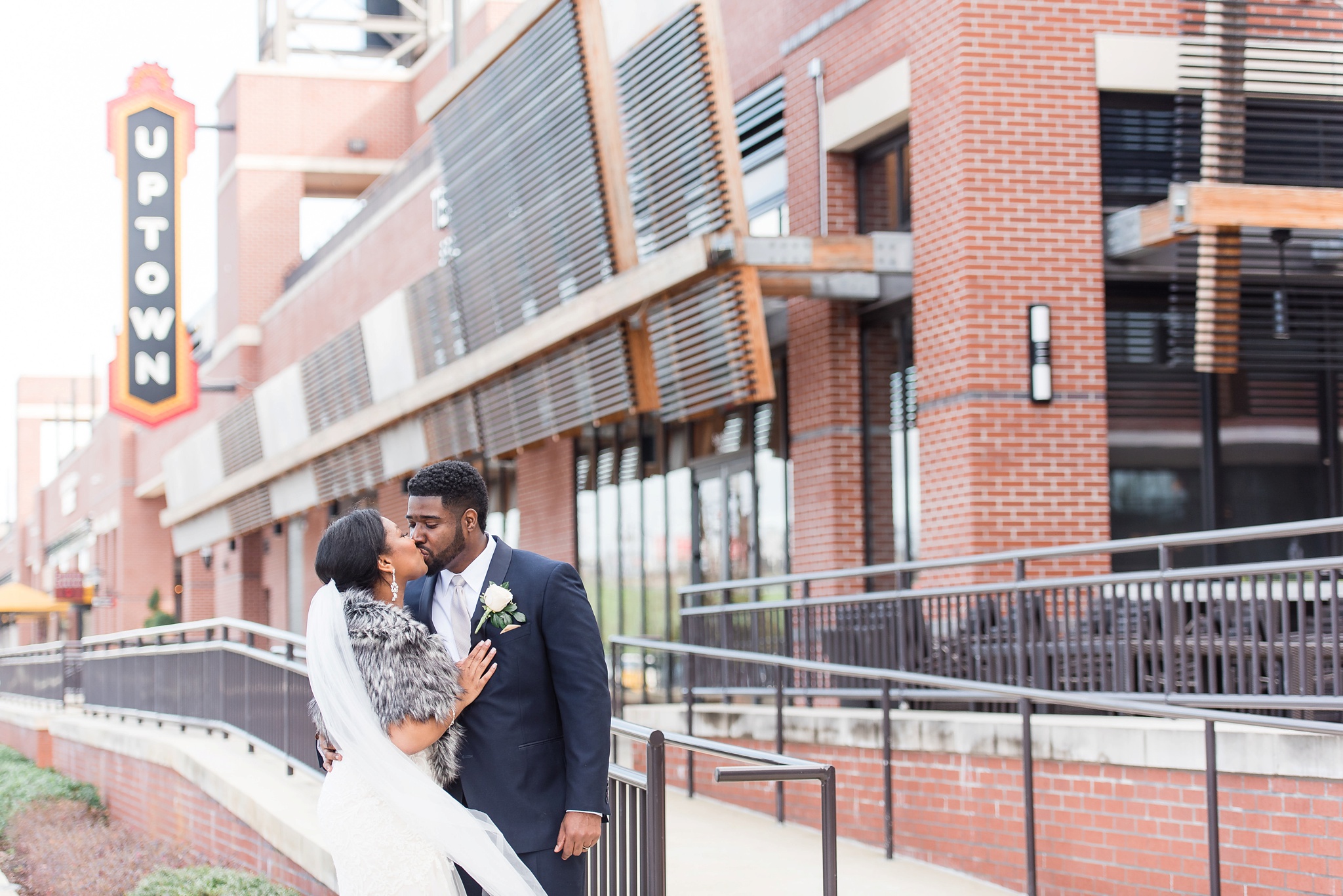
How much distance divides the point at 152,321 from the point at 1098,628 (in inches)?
942

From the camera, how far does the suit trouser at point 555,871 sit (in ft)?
13.9

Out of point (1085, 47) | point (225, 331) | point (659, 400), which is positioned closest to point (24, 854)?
point (659, 400)

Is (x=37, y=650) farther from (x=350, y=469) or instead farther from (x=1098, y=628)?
(x=1098, y=628)

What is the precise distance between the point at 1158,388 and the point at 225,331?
2804 cm

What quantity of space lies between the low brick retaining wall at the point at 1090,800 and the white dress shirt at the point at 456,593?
4.30 m

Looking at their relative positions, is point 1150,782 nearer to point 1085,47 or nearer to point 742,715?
point 742,715

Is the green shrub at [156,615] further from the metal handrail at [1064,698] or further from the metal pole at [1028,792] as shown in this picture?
the metal pole at [1028,792]

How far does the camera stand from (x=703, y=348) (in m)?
13.1

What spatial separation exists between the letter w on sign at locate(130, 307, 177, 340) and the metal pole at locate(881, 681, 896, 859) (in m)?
22.6

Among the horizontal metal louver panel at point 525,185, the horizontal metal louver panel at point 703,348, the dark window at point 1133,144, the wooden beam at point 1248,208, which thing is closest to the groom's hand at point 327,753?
the wooden beam at point 1248,208

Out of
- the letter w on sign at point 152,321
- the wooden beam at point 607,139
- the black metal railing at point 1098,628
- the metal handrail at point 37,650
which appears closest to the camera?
the black metal railing at point 1098,628

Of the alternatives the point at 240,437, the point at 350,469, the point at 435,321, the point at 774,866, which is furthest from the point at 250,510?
the point at 774,866

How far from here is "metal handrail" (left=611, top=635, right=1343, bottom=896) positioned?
6.32 meters

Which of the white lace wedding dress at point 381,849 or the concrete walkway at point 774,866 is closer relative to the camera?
the white lace wedding dress at point 381,849
